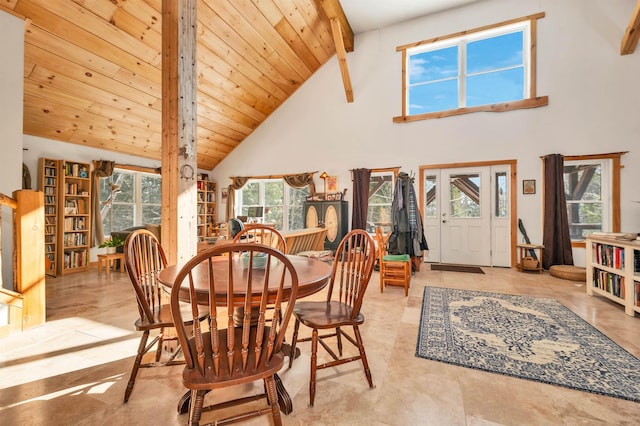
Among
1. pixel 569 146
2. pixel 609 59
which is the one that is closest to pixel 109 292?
pixel 569 146

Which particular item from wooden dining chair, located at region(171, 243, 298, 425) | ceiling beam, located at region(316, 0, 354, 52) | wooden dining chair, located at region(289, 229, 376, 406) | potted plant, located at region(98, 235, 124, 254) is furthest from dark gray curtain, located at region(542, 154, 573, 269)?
potted plant, located at region(98, 235, 124, 254)

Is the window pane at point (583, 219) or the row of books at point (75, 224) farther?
the row of books at point (75, 224)

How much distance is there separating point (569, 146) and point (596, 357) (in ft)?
13.4

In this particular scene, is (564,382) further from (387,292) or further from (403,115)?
(403,115)

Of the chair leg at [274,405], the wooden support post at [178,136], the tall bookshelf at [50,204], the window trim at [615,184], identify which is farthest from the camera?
the tall bookshelf at [50,204]

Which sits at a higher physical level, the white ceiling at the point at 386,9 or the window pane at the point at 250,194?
the white ceiling at the point at 386,9

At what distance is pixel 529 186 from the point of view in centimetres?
482

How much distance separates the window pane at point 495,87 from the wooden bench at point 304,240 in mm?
3789

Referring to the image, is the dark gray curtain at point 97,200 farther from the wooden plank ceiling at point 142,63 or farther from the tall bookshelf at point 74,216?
the wooden plank ceiling at point 142,63

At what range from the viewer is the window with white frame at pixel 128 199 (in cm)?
562

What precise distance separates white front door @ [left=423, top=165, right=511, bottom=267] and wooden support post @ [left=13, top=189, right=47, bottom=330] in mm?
5506

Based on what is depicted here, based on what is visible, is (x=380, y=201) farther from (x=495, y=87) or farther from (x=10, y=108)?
(x=10, y=108)

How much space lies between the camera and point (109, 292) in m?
3.56

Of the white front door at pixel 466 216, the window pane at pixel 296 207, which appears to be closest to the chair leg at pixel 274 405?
the white front door at pixel 466 216
